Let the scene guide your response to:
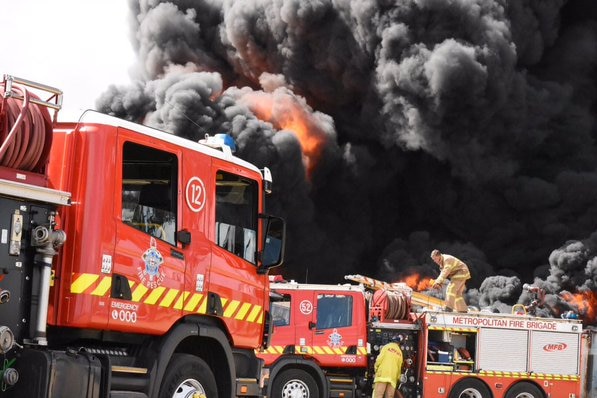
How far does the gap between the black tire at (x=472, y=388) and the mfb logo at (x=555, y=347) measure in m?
1.40

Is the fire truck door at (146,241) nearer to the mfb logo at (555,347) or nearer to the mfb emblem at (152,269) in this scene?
the mfb emblem at (152,269)

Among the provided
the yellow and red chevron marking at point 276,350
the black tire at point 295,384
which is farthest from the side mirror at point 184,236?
the black tire at point 295,384

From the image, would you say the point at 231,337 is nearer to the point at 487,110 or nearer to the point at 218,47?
the point at 487,110

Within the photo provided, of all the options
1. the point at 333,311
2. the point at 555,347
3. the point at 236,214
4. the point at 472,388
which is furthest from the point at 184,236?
the point at 555,347

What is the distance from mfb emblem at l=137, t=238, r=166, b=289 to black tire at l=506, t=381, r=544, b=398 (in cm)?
1076

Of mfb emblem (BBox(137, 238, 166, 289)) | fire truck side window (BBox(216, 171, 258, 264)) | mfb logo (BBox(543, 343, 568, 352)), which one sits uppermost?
fire truck side window (BBox(216, 171, 258, 264))

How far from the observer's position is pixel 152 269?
25.2ft

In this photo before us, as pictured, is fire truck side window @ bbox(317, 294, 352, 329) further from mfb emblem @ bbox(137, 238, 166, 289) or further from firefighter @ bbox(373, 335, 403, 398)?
mfb emblem @ bbox(137, 238, 166, 289)

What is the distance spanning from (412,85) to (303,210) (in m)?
5.96

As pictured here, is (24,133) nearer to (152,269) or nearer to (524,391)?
(152,269)

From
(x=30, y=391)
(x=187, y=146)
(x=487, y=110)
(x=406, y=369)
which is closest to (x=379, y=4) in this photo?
(x=487, y=110)

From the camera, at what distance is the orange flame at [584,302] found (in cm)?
3203

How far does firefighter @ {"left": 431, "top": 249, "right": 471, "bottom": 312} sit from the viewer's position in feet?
57.3

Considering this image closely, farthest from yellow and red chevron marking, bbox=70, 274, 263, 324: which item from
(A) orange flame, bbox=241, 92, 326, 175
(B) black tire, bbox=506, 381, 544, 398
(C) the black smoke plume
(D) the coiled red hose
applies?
(A) orange flame, bbox=241, 92, 326, 175
